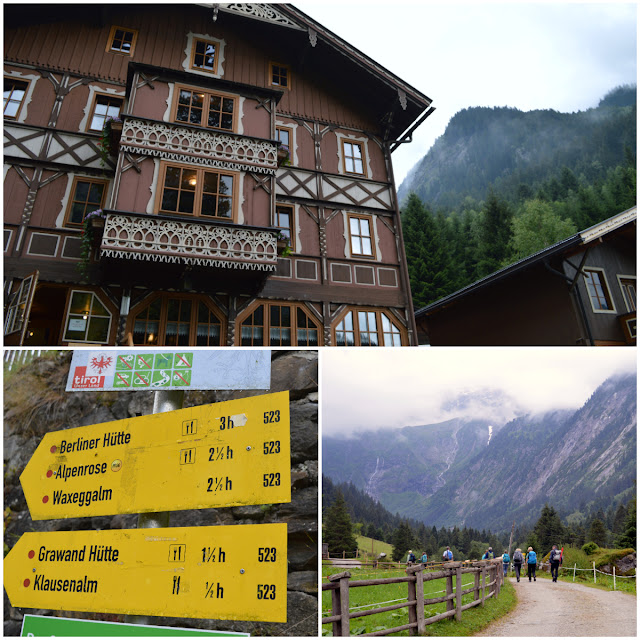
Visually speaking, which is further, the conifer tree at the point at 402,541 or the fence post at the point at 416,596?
the conifer tree at the point at 402,541

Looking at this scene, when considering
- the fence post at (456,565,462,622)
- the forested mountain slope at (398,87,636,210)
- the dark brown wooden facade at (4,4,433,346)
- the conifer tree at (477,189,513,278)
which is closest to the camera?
the fence post at (456,565,462,622)

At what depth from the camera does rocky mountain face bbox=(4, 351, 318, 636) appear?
498cm

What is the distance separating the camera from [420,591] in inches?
241

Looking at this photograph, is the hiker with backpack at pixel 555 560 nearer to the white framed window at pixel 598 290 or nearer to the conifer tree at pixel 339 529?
the conifer tree at pixel 339 529

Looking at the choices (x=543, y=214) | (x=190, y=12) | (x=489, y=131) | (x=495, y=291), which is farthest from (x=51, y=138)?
(x=489, y=131)

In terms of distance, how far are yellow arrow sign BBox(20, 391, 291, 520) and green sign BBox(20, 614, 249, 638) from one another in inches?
42.5

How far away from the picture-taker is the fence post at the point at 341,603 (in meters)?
5.07

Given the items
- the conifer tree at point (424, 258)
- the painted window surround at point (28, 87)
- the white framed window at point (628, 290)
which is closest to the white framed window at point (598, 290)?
the white framed window at point (628, 290)

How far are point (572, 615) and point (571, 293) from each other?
11938 millimetres

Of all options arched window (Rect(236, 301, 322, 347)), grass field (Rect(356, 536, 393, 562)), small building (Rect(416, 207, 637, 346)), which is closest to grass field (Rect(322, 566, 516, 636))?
grass field (Rect(356, 536, 393, 562))

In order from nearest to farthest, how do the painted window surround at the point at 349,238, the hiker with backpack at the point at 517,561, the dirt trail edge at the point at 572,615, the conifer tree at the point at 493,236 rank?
the dirt trail edge at the point at 572,615 < the hiker with backpack at the point at 517,561 < the painted window surround at the point at 349,238 < the conifer tree at the point at 493,236

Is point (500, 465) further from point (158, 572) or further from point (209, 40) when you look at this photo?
point (209, 40)

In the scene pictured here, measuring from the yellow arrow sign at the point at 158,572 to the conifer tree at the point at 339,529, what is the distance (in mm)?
564

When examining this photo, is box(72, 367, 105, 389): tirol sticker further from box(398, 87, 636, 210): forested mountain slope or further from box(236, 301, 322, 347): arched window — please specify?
box(398, 87, 636, 210): forested mountain slope
